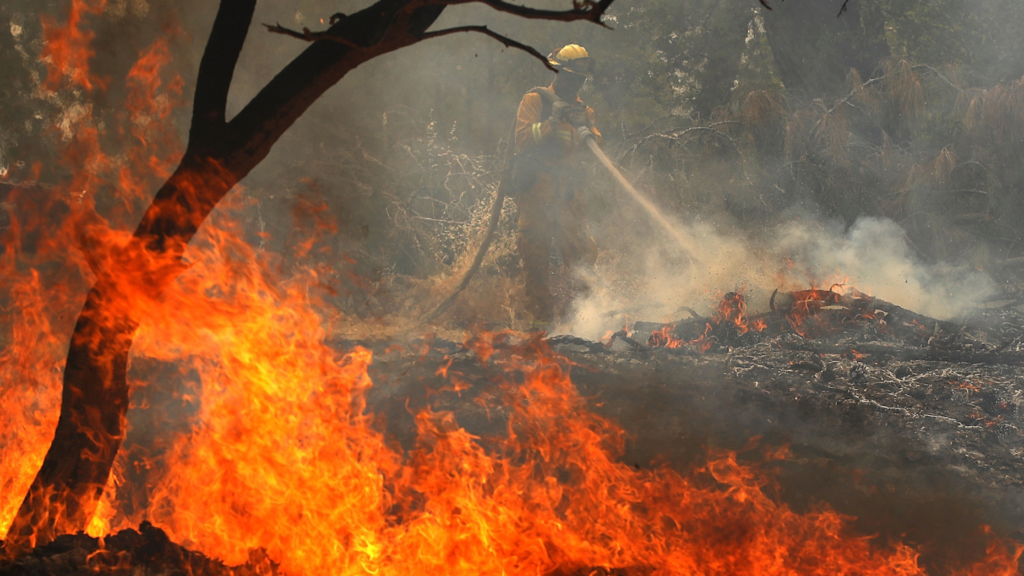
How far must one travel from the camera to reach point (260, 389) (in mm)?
4191

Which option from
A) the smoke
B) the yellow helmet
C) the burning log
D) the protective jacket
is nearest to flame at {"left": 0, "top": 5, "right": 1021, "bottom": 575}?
the burning log

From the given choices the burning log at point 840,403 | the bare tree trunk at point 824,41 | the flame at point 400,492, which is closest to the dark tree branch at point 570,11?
the flame at point 400,492

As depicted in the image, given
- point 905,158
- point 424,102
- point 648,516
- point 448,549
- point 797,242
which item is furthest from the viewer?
point 424,102

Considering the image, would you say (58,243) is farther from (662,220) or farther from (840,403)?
(662,220)

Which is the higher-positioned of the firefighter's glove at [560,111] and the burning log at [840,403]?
the firefighter's glove at [560,111]

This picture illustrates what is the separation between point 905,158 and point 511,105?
630 centimetres

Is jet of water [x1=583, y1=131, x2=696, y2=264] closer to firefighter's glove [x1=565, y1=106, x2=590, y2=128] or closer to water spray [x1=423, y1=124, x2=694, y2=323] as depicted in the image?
water spray [x1=423, y1=124, x2=694, y2=323]

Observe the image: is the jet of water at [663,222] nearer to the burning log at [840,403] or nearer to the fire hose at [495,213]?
the fire hose at [495,213]

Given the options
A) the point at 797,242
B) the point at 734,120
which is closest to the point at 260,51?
the point at 734,120

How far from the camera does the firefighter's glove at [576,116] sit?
8.31m

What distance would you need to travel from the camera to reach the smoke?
919cm

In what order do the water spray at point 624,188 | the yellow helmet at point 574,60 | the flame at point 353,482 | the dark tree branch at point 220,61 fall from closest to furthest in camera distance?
the dark tree branch at point 220,61
the flame at point 353,482
the yellow helmet at point 574,60
the water spray at point 624,188

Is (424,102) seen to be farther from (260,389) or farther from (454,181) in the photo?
(260,389)

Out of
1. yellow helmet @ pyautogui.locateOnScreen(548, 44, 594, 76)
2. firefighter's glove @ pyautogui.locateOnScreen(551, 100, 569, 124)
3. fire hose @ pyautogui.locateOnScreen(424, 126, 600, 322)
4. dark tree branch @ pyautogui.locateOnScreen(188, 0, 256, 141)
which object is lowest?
dark tree branch @ pyautogui.locateOnScreen(188, 0, 256, 141)
